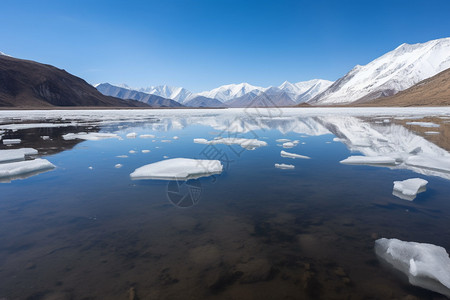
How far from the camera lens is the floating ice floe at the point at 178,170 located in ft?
23.2

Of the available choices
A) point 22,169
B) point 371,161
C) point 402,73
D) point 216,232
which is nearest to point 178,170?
point 216,232

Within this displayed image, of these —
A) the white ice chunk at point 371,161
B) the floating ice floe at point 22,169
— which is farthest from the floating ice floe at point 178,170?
the white ice chunk at point 371,161

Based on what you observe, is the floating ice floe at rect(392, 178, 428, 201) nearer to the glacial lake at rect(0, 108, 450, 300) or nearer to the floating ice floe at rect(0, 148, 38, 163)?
the glacial lake at rect(0, 108, 450, 300)

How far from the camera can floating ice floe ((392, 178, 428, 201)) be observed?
5.59m

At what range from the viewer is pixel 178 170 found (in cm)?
729

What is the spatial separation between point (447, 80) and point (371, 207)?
11587cm

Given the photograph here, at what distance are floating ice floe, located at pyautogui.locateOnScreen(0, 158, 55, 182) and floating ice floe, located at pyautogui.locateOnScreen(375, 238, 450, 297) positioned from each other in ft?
30.0

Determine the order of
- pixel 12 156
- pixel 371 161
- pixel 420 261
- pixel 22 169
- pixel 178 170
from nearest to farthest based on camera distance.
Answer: pixel 420 261 < pixel 178 170 < pixel 22 169 < pixel 371 161 < pixel 12 156

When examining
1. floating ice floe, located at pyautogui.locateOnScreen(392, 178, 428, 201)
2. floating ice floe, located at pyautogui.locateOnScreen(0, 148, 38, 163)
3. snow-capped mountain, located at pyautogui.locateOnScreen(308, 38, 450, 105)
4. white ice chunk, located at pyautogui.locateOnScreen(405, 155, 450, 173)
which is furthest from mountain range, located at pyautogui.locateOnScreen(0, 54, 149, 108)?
snow-capped mountain, located at pyautogui.locateOnScreen(308, 38, 450, 105)

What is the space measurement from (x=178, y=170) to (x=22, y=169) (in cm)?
472

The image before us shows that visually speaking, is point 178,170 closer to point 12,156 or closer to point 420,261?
point 420,261

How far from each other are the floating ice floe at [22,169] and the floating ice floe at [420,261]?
9.15 m

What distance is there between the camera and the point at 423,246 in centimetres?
345

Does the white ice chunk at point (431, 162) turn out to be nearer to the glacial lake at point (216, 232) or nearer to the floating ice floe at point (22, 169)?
the glacial lake at point (216, 232)
